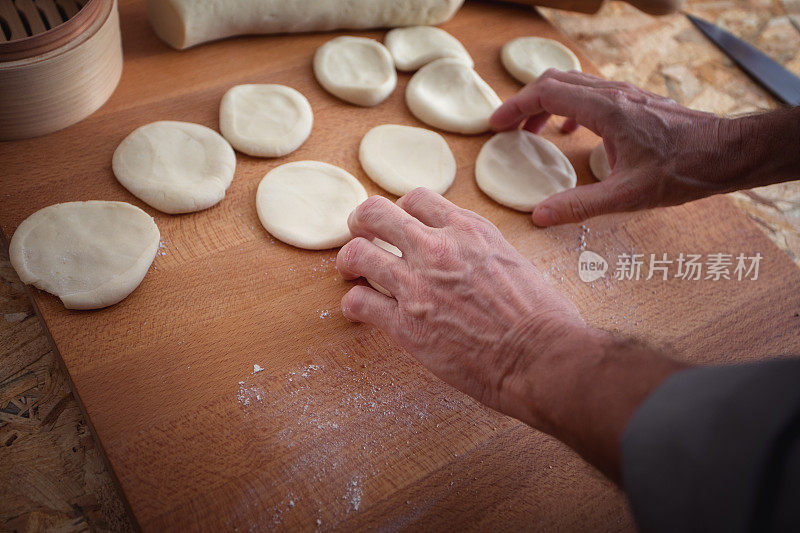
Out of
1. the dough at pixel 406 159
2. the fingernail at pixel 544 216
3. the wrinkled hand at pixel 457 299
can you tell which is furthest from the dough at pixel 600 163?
the wrinkled hand at pixel 457 299

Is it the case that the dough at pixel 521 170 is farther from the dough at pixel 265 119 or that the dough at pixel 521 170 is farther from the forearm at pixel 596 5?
the forearm at pixel 596 5

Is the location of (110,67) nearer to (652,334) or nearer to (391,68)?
(391,68)

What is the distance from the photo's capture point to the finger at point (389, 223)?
1364mm

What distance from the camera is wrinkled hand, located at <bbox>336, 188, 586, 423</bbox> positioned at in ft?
3.86

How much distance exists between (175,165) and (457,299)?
0.90 m

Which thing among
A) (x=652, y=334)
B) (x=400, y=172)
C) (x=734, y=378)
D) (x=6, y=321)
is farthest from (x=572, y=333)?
(x=6, y=321)

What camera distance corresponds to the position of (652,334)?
5.26 feet

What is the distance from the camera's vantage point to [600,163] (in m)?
1.88

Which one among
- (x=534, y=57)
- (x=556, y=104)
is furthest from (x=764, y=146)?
(x=534, y=57)

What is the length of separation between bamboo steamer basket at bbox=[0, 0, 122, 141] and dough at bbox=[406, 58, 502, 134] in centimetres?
93

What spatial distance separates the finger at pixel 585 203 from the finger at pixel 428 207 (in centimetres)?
38

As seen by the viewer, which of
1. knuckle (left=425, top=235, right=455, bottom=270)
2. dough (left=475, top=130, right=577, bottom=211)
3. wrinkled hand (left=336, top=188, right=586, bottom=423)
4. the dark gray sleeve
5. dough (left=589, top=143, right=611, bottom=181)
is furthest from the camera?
dough (left=589, top=143, right=611, bottom=181)

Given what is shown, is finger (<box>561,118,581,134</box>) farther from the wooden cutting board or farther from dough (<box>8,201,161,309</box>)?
dough (<box>8,201,161,309</box>)

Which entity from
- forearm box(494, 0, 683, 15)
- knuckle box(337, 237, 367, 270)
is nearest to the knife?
forearm box(494, 0, 683, 15)
